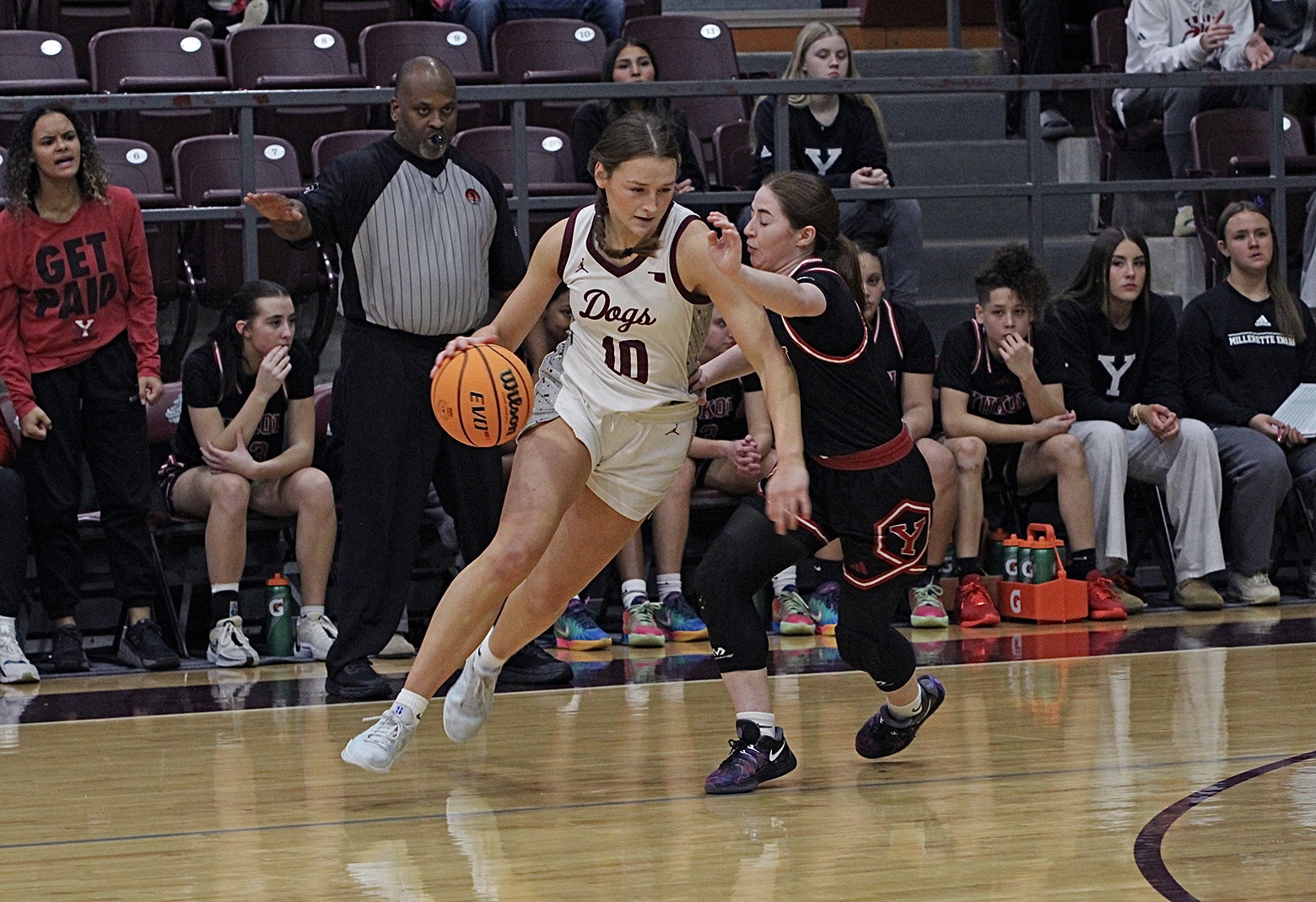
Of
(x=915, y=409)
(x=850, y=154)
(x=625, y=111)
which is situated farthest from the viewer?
(x=850, y=154)

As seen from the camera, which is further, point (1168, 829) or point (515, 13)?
point (515, 13)

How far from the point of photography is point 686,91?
727cm

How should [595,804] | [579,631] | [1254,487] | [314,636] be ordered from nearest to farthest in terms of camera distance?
1. [595,804]
2. [314,636]
3. [579,631]
4. [1254,487]

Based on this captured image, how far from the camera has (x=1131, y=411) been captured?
720cm

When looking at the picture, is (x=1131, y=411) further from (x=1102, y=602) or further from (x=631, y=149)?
(x=631, y=149)

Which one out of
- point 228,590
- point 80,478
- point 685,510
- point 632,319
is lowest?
point 228,590

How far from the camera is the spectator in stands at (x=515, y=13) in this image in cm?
904

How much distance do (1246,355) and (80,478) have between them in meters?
4.83

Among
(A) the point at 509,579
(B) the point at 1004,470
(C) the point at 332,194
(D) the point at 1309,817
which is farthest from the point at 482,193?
(D) the point at 1309,817

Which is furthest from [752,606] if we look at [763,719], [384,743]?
[384,743]

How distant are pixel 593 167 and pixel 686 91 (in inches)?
131

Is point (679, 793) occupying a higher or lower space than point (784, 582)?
higher

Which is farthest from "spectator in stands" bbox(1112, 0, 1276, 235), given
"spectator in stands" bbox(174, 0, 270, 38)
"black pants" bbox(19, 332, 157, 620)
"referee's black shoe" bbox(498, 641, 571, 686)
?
"black pants" bbox(19, 332, 157, 620)

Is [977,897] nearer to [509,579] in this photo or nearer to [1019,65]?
[509,579]
